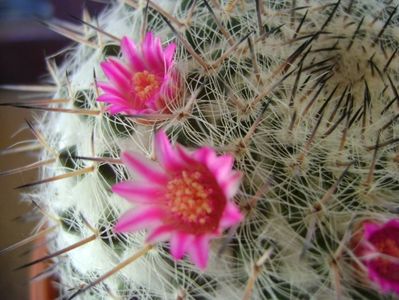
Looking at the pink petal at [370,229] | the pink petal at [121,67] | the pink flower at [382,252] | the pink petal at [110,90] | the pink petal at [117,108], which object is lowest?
the pink flower at [382,252]

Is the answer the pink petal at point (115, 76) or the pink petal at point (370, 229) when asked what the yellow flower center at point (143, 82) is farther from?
the pink petal at point (370, 229)

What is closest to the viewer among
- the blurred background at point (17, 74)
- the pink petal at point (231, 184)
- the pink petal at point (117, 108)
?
the pink petal at point (231, 184)

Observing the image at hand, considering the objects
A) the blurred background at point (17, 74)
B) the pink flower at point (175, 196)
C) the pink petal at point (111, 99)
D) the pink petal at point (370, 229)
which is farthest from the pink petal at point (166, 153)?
the blurred background at point (17, 74)

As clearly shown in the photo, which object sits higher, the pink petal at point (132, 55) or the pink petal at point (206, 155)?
the pink petal at point (132, 55)

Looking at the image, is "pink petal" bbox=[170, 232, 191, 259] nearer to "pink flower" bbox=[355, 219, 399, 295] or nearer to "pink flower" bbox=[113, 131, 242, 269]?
"pink flower" bbox=[113, 131, 242, 269]

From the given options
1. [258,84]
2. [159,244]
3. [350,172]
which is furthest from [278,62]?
[159,244]

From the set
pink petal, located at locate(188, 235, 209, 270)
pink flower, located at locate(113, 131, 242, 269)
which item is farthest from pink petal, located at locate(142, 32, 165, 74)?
pink petal, located at locate(188, 235, 209, 270)

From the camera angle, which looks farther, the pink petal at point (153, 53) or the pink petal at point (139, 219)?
the pink petal at point (153, 53)

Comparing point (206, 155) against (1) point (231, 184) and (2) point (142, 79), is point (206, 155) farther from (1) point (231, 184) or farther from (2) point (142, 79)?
(2) point (142, 79)
